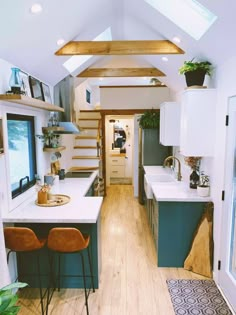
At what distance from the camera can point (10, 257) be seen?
8.50 feet

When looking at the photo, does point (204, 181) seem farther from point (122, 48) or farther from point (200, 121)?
point (122, 48)

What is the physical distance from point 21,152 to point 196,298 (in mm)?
2558

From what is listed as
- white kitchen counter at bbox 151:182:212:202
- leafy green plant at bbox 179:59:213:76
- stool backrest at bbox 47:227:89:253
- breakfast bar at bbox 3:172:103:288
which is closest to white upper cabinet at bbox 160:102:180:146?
white kitchen counter at bbox 151:182:212:202

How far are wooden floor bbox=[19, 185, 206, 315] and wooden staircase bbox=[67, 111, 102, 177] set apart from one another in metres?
1.58

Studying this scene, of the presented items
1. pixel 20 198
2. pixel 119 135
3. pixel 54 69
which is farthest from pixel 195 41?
pixel 119 135

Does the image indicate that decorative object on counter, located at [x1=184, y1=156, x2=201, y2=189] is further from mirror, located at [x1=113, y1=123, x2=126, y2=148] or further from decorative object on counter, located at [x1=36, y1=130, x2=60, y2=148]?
mirror, located at [x1=113, y1=123, x2=126, y2=148]

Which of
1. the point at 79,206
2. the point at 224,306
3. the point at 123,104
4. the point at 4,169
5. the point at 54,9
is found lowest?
the point at 224,306

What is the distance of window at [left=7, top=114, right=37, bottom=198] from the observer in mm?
2742

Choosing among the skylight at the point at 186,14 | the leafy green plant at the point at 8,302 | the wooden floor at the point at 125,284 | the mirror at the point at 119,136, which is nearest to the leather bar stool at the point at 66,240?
the wooden floor at the point at 125,284

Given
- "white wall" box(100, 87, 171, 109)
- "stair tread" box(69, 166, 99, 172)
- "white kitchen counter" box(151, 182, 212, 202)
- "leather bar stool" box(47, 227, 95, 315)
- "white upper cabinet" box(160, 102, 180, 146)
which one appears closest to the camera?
"leather bar stool" box(47, 227, 95, 315)

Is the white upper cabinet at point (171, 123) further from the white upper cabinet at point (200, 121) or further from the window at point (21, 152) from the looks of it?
the window at point (21, 152)

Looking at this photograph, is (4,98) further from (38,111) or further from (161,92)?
(161,92)

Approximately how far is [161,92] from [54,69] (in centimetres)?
316

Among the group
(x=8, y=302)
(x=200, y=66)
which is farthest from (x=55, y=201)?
(x=200, y=66)
